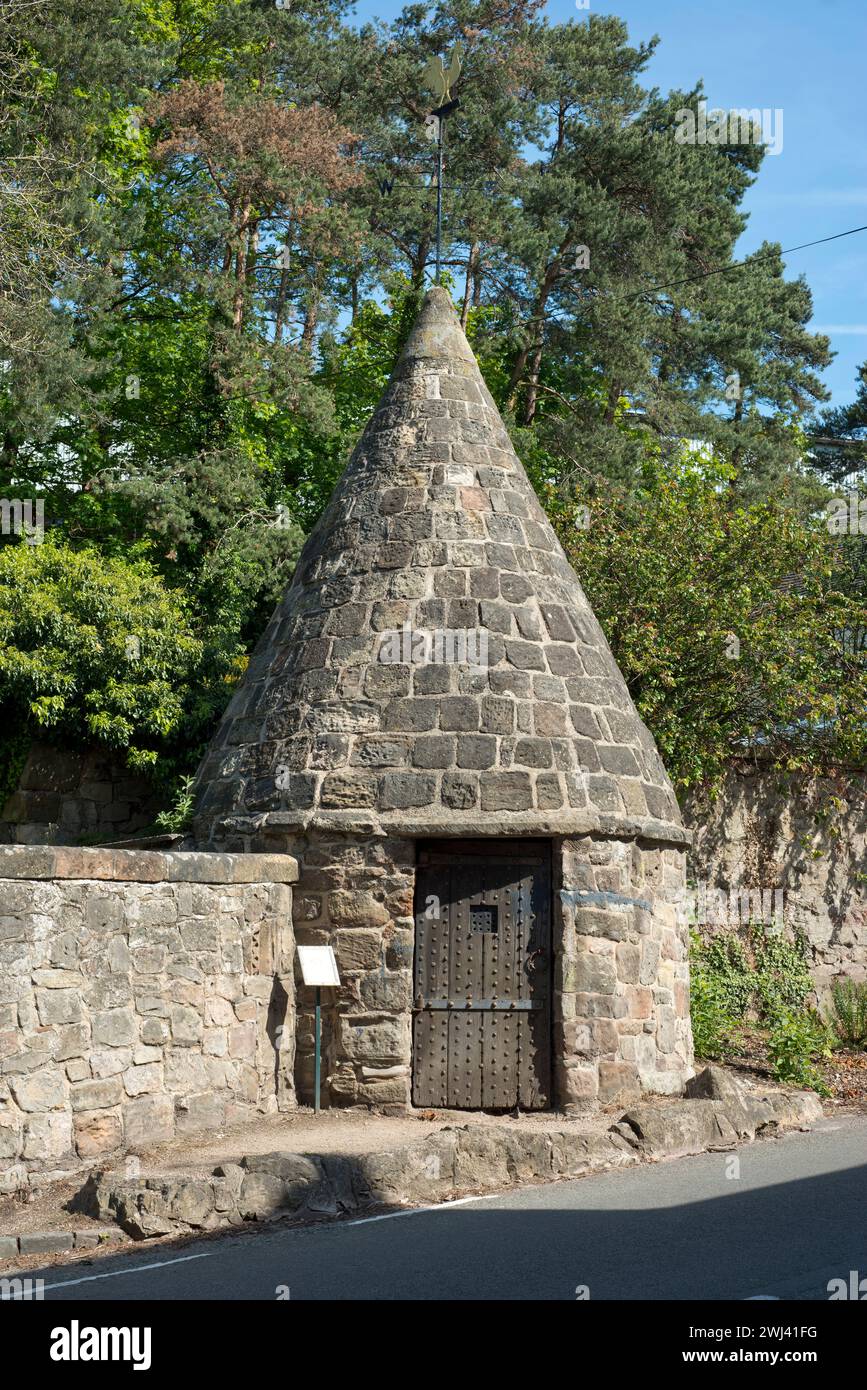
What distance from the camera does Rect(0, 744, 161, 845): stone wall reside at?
15.0 metres

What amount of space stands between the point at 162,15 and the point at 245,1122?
70.6 feet

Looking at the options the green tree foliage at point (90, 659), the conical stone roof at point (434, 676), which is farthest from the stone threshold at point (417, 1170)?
the green tree foliage at point (90, 659)

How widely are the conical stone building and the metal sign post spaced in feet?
0.51

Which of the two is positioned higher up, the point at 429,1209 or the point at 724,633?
the point at 724,633

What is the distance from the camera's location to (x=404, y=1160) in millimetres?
7629

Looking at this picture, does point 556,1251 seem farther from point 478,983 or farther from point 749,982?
point 749,982

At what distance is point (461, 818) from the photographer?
9883 millimetres

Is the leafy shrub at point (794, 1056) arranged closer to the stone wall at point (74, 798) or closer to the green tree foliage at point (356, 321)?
the green tree foliage at point (356, 321)

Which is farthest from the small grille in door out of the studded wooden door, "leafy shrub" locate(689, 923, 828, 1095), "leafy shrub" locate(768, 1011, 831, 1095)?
"leafy shrub" locate(689, 923, 828, 1095)

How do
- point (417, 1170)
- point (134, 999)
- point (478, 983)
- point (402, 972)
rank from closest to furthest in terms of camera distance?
1. point (417, 1170)
2. point (134, 999)
3. point (402, 972)
4. point (478, 983)

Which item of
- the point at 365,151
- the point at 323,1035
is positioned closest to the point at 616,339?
the point at 365,151

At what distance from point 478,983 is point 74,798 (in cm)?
679

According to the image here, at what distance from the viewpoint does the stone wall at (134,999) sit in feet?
24.7

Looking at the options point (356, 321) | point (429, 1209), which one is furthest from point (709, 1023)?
point (356, 321)
